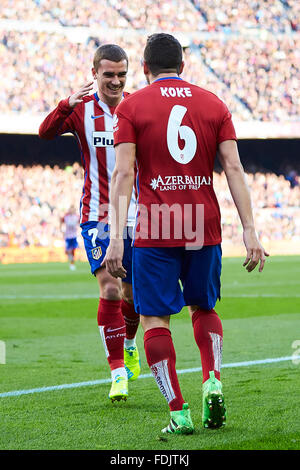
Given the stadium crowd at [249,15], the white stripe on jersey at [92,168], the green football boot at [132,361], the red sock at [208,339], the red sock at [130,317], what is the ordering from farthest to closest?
the stadium crowd at [249,15]
the red sock at [130,317]
the green football boot at [132,361]
the white stripe on jersey at [92,168]
the red sock at [208,339]

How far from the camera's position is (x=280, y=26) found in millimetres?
37750

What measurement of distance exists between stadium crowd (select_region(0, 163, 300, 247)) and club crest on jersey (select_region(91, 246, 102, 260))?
77.6ft

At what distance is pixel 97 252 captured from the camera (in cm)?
484

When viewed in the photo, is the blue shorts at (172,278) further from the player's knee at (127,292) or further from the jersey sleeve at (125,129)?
the player's knee at (127,292)

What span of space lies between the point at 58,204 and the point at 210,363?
2742cm

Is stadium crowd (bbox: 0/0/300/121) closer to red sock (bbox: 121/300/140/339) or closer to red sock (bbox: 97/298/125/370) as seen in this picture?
red sock (bbox: 121/300/140/339)

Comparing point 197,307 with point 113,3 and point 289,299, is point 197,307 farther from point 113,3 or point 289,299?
point 113,3

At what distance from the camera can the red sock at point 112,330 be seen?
4805 millimetres

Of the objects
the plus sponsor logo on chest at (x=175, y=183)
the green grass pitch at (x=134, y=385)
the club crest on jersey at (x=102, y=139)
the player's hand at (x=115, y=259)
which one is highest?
the club crest on jersey at (x=102, y=139)

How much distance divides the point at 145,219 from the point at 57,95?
28201 mm

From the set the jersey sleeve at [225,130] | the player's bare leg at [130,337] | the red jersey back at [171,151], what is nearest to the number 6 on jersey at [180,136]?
the red jersey back at [171,151]

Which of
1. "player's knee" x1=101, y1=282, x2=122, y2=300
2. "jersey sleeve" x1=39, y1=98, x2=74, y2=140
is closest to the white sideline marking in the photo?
"player's knee" x1=101, y1=282, x2=122, y2=300

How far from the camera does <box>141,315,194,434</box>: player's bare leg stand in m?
3.50

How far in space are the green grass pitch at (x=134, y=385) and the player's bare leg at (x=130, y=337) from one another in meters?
0.09
